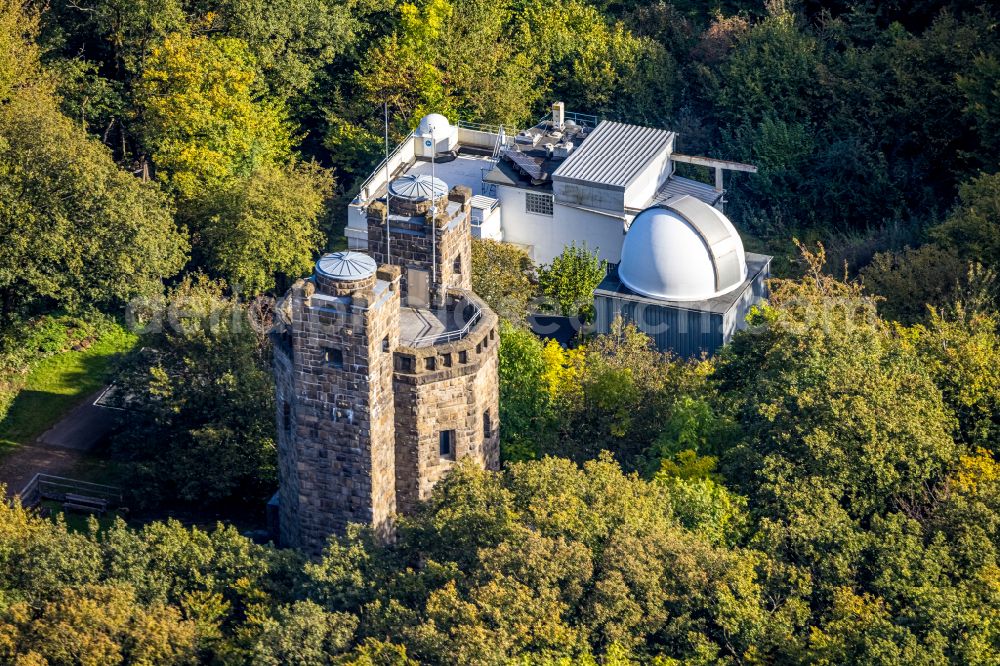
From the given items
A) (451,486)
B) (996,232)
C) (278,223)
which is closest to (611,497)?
(451,486)

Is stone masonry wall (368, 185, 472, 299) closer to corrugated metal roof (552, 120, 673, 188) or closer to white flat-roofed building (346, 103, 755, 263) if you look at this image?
white flat-roofed building (346, 103, 755, 263)

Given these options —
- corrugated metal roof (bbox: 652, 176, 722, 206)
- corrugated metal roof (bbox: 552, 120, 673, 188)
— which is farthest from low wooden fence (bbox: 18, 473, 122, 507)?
corrugated metal roof (bbox: 652, 176, 722, 206)

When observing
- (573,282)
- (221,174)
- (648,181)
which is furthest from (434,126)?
(573,282)

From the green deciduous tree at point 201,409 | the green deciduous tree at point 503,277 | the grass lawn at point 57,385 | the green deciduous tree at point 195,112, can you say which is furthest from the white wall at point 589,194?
the grass lawn at point 57,385

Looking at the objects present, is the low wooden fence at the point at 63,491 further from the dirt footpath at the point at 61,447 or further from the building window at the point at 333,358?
the building window at the point at 333,358

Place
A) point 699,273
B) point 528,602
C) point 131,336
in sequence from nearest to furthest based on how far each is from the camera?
point 528,602 → point 699,273 → point 131,336

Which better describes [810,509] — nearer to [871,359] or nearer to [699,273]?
[871,359]
